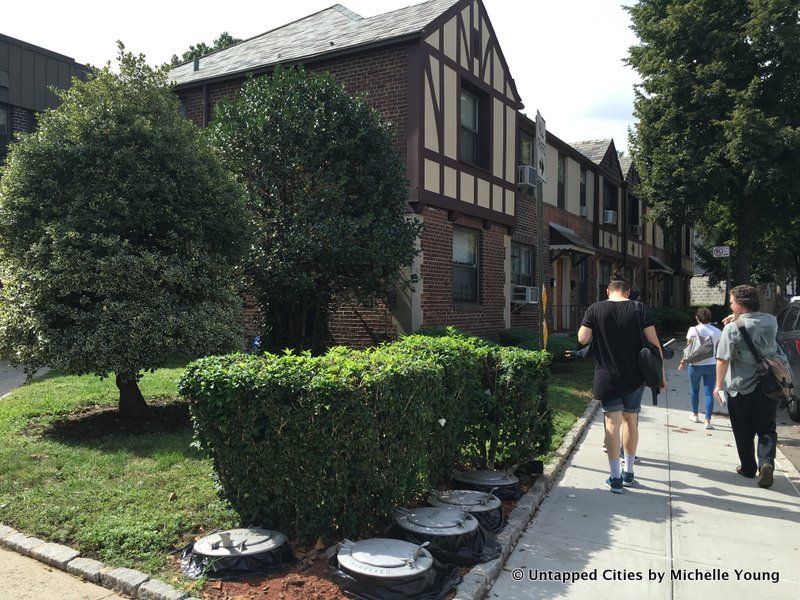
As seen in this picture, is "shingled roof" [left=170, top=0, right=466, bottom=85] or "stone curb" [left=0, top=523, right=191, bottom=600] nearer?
"stone curb" [left=0, top=523, right=191, bottom=600]

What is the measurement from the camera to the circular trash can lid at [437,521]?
154 inches

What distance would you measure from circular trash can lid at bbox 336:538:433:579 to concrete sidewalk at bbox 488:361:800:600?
0.55 m

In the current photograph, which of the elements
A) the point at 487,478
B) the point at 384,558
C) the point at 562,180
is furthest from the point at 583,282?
the point at 384,558

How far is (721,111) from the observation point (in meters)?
19.1

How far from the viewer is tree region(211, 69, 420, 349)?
945cm

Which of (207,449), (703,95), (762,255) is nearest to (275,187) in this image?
(207,449)

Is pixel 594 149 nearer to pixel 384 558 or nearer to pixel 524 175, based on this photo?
pixel 524 175

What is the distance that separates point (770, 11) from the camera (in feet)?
57.2

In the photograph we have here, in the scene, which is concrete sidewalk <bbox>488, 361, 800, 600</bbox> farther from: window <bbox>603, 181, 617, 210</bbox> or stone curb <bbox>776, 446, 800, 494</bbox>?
Answer: window <bbox>603, 181, 617, 210</bbox>

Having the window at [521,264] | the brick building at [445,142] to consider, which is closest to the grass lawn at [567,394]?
the brick building at [445,142]

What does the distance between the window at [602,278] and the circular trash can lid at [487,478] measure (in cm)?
1798

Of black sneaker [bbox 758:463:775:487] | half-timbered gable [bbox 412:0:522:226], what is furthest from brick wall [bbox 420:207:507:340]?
black sneaker [bbox 758:463:775:487]

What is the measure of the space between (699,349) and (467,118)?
7.48m

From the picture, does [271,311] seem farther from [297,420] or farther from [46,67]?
[46,67]
